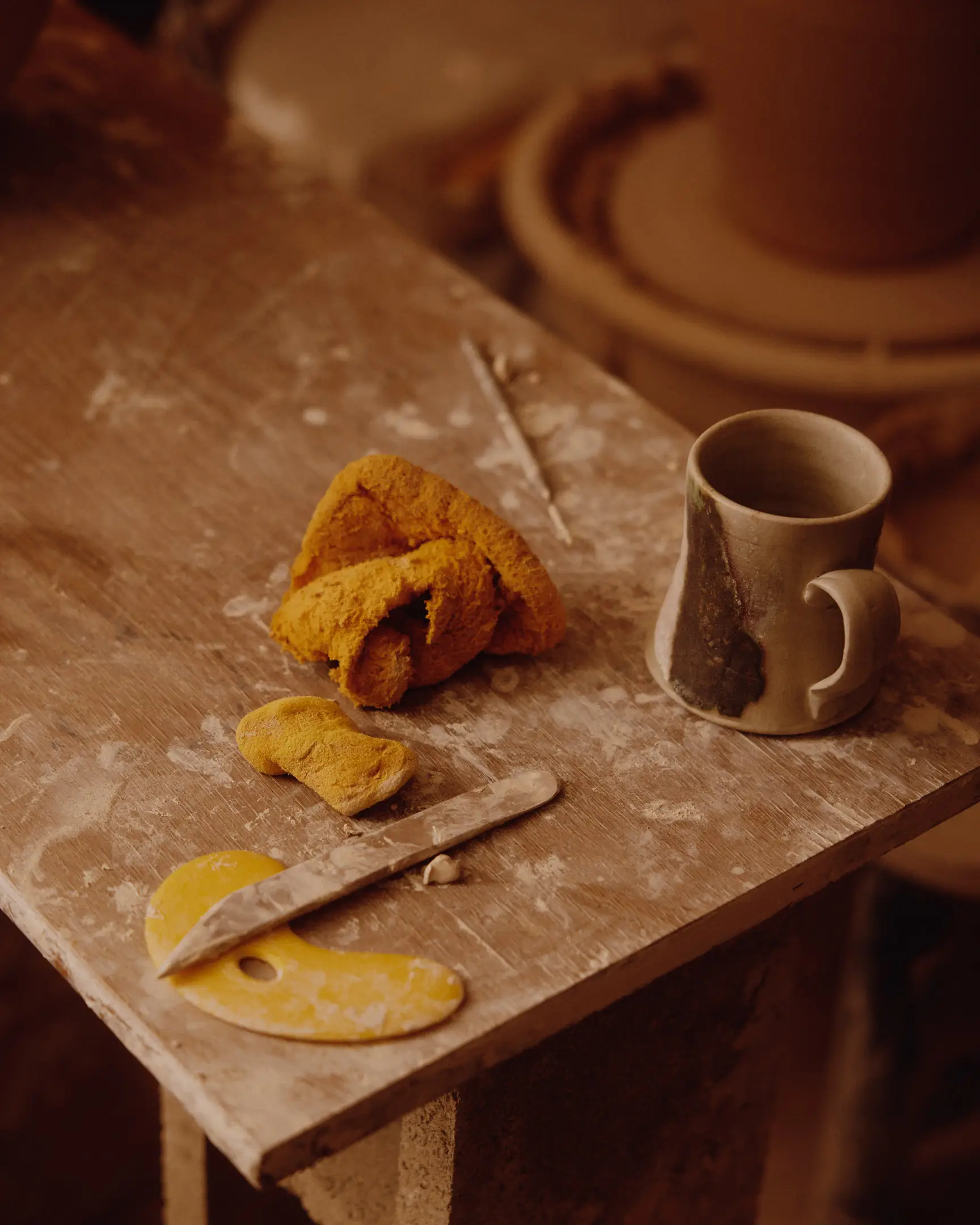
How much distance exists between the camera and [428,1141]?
33.9 inches

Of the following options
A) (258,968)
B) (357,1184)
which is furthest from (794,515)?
(357,1184)

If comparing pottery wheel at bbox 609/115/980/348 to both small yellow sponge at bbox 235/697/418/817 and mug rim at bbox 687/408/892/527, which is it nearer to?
mug rim at bbox 687/408/892/527

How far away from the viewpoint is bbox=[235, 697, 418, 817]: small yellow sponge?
0.75 meters

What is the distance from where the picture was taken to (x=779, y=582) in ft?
2.48

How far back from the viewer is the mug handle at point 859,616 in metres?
0.73

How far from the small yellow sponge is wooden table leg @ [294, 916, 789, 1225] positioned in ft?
0.66

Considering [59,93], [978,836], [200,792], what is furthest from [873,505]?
[59,93]

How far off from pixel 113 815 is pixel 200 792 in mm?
48

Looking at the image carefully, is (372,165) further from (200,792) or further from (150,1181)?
(200,792)

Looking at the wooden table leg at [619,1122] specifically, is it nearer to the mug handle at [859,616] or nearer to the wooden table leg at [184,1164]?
the wooden table leg at [184,1164]

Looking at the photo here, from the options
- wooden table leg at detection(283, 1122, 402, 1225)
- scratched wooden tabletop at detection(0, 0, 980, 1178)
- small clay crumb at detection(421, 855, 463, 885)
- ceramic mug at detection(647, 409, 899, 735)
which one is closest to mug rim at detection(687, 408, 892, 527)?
ceramic mug at detection(647, 409, 899, 735)

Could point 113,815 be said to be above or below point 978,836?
above

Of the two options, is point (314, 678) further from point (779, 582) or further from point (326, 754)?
point (779, 582)

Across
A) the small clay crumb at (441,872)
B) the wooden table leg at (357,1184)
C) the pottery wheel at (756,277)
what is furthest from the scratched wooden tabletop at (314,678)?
the pottery wheel at (756,277)
